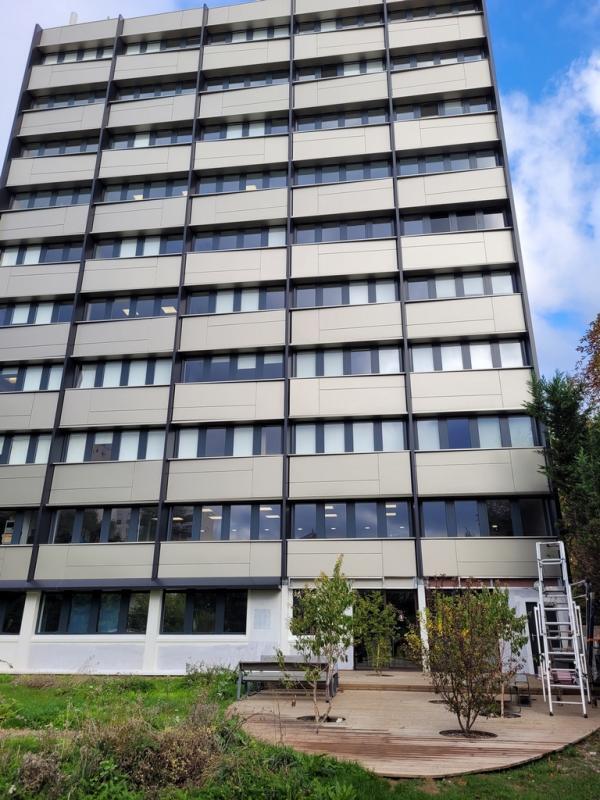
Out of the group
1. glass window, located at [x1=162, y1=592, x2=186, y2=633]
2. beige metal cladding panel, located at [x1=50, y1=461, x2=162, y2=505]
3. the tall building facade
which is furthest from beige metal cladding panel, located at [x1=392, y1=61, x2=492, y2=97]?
glass window, located at [x1=162, y1=592, x2=186, y2=633]

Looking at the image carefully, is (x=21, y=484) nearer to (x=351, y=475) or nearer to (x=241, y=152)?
(x=351, y=475)

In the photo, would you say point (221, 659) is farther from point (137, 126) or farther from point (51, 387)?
point (137, 126)

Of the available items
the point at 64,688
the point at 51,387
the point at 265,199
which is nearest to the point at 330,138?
the point at 265,199

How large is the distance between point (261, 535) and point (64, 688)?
9277 millimetres

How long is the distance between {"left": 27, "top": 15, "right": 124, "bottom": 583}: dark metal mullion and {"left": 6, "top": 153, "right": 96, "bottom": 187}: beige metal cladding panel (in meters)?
0.68

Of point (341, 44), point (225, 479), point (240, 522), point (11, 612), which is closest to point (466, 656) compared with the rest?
point (240, 522)

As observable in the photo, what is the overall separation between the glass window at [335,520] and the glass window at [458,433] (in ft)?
17.5

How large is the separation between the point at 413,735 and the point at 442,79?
31076mm

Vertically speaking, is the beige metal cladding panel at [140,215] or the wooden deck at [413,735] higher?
the beige metal cladding panel at [140,215]

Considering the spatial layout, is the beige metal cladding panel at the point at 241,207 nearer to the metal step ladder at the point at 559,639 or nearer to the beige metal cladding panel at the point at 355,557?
the beige metal cladding panel at the point at 355,557

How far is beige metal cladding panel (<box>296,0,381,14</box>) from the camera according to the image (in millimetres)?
33750

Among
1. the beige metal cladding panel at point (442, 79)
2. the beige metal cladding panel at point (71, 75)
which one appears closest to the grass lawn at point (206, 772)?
the beige metal cladding panel at point (442, 79)

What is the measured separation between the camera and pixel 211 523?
24.9m

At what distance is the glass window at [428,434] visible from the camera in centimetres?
2481
